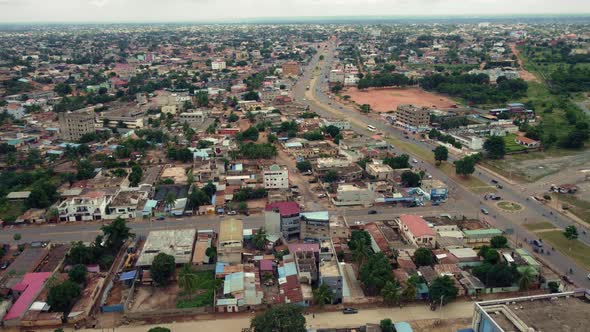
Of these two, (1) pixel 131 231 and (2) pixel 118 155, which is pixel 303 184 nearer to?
(1) pixel 131 231

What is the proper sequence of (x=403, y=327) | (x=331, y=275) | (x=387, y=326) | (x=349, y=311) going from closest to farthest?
(x=387, y=326), (x=403, y=327), (x=349, y=311), (x=331, y=275)

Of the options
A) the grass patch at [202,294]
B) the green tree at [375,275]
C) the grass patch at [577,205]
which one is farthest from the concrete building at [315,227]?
the grass patch at [577,205]

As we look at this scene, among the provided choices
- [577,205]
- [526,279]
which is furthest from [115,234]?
[577,205]

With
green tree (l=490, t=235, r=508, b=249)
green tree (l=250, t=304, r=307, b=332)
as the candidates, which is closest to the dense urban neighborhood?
green tree (l=250, t=304, r=307, b=332)

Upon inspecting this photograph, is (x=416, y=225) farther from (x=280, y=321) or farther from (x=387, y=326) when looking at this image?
(x=280, y=321)

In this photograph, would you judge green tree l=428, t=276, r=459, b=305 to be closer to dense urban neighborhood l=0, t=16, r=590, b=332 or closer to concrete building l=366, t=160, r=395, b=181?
dense urban neighborhood l=0, t=16, r=590, b=332

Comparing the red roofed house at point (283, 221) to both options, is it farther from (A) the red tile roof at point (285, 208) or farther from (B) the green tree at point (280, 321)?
(B) the green tree at point (280, 321)
